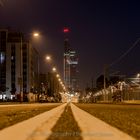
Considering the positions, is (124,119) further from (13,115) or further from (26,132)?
(13,115)

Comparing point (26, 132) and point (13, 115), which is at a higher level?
point (13, 115)

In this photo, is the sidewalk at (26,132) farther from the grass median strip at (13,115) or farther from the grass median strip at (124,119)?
the grass median strip at (124,119)

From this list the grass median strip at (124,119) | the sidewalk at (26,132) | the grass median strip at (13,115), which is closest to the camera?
the sidewalk at (26,132)

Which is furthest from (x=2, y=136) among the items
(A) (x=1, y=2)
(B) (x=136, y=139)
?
(A) (x=1, y=2)

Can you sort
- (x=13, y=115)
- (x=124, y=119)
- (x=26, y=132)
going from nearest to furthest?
(x=26, y=132)
(x=124, y=119)
(x=13, y=115)

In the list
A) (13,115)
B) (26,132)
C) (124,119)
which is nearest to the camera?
(26,132)

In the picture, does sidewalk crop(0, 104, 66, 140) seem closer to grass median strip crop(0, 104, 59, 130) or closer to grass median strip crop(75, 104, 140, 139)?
grass median strip crop(0, 104, 59, 130)

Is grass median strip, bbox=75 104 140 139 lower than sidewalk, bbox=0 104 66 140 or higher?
higher

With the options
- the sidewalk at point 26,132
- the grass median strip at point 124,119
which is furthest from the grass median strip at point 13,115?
the grass median strip at point 124,119

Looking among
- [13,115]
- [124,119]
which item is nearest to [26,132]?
[124,119]

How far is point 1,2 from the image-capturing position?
91.7 ft

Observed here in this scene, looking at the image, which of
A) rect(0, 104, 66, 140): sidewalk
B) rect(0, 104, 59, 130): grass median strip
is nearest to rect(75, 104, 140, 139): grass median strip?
rect(0, 104, 66, 140): sidewalk

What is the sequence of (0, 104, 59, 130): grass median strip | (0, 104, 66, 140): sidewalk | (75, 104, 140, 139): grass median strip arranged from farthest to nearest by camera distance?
(0, 104, 59, 130): grass median strip, (75, 104, 140, 139): grass median strip, (0, 104, 66, 140): sidewalk

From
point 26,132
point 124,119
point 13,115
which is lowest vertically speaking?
point 26,132
